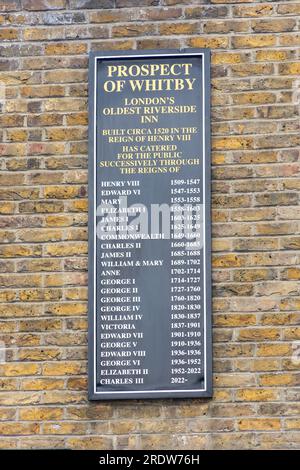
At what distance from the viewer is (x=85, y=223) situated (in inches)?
210

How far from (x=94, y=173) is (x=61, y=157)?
0.67ft

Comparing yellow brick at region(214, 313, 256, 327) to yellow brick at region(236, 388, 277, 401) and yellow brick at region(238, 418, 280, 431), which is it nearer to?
yellow brick at region(236, 388, 277, 401)

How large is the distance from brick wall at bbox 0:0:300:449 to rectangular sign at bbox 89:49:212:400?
73mm

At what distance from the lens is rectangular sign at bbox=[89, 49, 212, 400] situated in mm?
5152

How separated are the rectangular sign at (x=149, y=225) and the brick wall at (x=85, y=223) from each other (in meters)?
0.07

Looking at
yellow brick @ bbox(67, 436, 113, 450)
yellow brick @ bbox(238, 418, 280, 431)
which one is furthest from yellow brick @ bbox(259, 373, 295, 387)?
yellow brick @ bbox(67, 436, 113, 450)

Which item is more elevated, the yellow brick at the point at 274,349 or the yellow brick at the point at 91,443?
the yellow brick at the point at 274,349

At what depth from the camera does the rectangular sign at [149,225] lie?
203 inches

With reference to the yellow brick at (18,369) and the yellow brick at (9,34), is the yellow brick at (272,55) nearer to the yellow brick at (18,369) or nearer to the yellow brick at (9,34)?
the yellow brick at (9,34)

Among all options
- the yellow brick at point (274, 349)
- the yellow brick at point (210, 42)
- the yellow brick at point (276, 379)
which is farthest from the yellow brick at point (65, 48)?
the yellow brick at point (276, 379)

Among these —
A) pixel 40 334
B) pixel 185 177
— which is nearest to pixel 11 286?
pixel 40 334

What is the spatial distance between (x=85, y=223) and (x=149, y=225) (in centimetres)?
33

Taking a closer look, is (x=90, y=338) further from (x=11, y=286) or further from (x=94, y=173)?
(x=94, y=173)

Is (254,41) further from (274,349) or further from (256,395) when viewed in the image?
(256,395)
